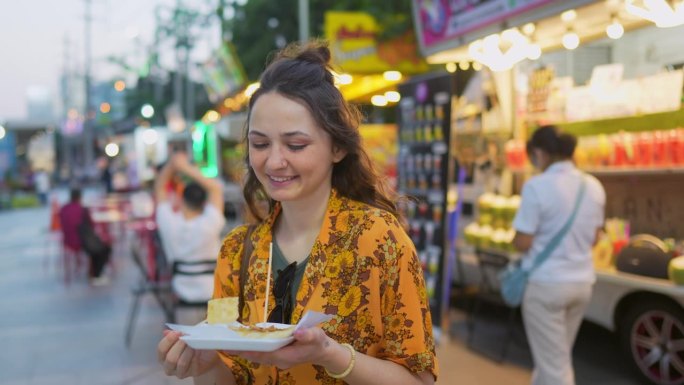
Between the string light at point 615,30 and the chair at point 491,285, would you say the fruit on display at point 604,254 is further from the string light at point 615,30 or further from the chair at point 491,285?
the string light at point 615,30

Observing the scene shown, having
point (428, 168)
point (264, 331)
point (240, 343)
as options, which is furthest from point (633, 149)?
point (240, 343)

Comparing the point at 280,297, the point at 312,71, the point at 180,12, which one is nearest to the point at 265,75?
the point at 312,71

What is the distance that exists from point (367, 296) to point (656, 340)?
4439 mm

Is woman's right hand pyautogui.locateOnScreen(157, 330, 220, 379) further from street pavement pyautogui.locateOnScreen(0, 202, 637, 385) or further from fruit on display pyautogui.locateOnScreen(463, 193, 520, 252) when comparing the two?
fruit on display pyautogui.locateOnScreen(463, 193, 520, 252)

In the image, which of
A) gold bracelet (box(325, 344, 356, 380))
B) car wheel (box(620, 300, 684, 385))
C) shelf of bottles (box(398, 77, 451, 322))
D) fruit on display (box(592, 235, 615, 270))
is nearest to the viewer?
gold bracelet (box(325, 344, 356, 380))

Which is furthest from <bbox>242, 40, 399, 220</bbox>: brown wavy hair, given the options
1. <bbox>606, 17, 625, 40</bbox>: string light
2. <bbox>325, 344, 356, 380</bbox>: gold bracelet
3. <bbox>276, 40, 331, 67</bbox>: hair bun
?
<bbox>606, 17, 625, 40</bbox>: string light

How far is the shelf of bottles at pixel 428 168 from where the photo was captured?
6.58m

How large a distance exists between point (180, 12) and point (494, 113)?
21.1 meters

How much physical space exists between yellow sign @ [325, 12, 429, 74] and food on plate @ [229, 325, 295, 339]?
27.3ft

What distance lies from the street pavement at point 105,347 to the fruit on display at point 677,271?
3.35ft

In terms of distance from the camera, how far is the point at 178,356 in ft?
5.33

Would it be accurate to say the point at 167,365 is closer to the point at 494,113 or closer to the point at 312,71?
the point at 312,71

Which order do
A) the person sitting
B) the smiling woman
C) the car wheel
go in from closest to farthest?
the smiling woman < the car wheel < the person sitting

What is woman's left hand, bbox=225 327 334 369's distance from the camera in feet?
4.65
